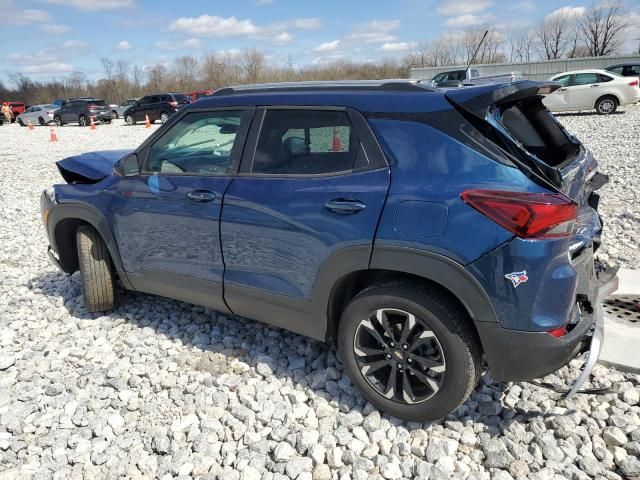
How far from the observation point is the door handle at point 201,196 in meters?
3.13

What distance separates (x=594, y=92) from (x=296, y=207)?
58.1 feet

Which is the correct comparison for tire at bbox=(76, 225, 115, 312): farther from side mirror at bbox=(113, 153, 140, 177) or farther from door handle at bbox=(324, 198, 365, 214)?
door handle at bbox=(324, 198, 365, 214)

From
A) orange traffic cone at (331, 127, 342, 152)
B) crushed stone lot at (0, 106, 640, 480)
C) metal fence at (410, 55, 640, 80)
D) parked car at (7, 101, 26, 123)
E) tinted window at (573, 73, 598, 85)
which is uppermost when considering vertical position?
metal fence at (410, 55, 640, 80)

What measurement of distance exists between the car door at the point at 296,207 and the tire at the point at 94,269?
4.38 feet

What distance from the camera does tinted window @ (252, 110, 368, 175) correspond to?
8.87 ft

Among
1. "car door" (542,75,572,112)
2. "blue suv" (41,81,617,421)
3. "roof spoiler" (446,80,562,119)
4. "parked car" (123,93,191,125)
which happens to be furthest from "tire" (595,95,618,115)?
"parked car" (123,93,191,125)

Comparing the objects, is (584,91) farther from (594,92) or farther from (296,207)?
(296,207)

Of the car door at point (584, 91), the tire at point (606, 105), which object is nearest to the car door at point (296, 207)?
the car door at point (584, 91)

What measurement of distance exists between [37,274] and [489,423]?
185 inches

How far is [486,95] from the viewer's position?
2.45 meters

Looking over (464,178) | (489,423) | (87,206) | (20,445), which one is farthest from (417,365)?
(87,206)

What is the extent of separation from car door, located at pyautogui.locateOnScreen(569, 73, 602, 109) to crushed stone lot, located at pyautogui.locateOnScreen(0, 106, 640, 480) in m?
16.6

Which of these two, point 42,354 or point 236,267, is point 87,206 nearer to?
point 42,354

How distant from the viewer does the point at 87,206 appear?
3828 millimetres
